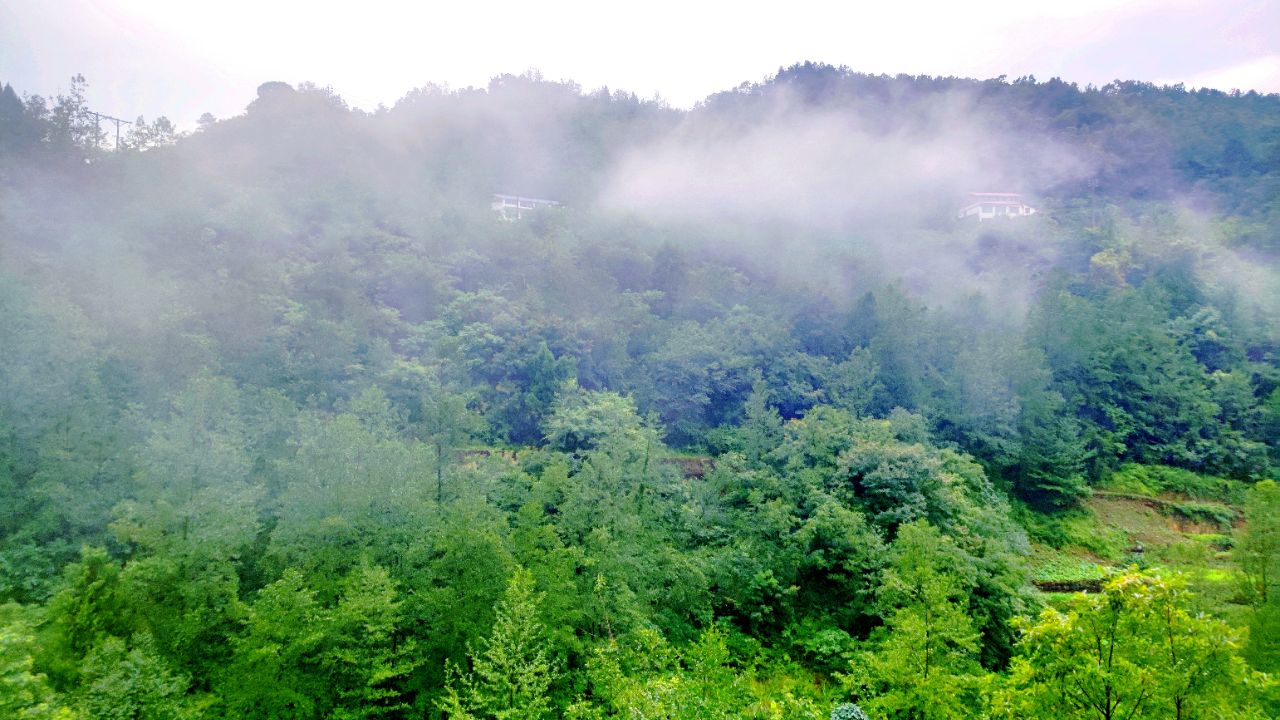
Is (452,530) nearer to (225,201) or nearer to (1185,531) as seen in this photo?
(225,201)

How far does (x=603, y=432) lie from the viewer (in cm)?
2795

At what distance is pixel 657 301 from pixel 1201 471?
33.5 m

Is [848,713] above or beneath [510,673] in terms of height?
above

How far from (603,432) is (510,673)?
13965 millimetres

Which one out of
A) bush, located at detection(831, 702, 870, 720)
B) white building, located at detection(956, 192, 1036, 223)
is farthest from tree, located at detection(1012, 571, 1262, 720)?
white building, located at detection(956, 192, 1036, 223)

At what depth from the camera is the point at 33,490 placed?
63.0 feet

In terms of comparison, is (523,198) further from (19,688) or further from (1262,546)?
(1262,546)

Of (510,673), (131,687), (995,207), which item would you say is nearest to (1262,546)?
(510,673)

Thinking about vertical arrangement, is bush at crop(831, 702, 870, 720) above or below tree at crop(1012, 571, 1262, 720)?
below

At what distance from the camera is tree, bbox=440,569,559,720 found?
13.5 meters

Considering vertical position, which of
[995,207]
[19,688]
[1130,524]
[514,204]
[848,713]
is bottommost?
[1130,524]

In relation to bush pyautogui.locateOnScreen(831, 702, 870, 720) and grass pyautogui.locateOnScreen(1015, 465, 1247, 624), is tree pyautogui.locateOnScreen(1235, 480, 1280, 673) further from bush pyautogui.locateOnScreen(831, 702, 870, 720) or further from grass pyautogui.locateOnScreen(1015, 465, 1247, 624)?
bush pyautogui.locateOnScreen(831, 702, 870, 720)

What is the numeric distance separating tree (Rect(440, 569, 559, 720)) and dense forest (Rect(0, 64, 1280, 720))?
0.51 feet

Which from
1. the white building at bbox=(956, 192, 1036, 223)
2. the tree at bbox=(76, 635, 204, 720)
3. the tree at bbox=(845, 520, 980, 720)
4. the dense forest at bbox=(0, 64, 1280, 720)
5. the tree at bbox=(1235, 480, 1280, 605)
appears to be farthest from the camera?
the white building at bbox=(956, 192, 1036, 223)
